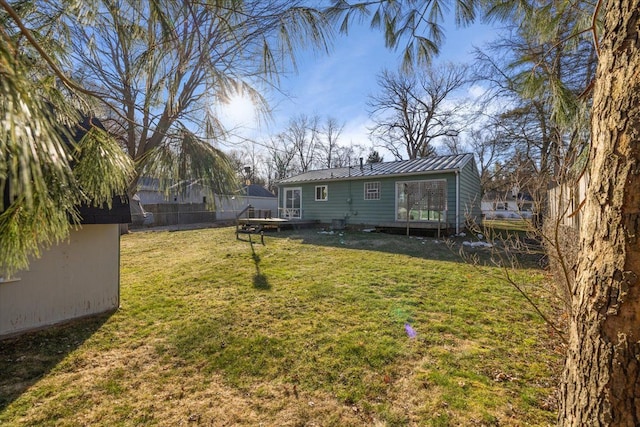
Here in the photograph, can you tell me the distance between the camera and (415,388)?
8.76 ft

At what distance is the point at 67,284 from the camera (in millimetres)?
4180

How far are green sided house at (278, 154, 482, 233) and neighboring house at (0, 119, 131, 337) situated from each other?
9.55 m

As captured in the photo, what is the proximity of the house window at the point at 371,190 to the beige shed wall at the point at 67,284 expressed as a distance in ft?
34.4

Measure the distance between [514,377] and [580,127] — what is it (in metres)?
2.28

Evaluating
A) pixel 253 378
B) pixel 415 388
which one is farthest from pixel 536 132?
pixel 253 378

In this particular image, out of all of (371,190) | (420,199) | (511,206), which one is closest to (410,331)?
(511,206)

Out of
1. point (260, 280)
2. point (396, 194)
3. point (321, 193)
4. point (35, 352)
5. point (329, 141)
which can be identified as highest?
point (329, 141)

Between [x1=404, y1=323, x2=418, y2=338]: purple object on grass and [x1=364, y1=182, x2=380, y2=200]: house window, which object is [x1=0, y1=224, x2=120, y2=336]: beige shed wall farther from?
[x1=364, y1=182, x2=380, y2=200]: house window

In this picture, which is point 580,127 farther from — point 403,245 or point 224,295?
point 403,245

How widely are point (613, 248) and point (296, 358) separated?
2.87 m

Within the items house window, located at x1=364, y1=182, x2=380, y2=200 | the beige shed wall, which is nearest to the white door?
house window, located at x1=364, y1=182, x2=380, y2=200

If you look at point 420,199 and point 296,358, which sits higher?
point 420,199

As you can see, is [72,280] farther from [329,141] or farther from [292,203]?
[329,141]

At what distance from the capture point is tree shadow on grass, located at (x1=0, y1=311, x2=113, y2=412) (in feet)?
9.35
